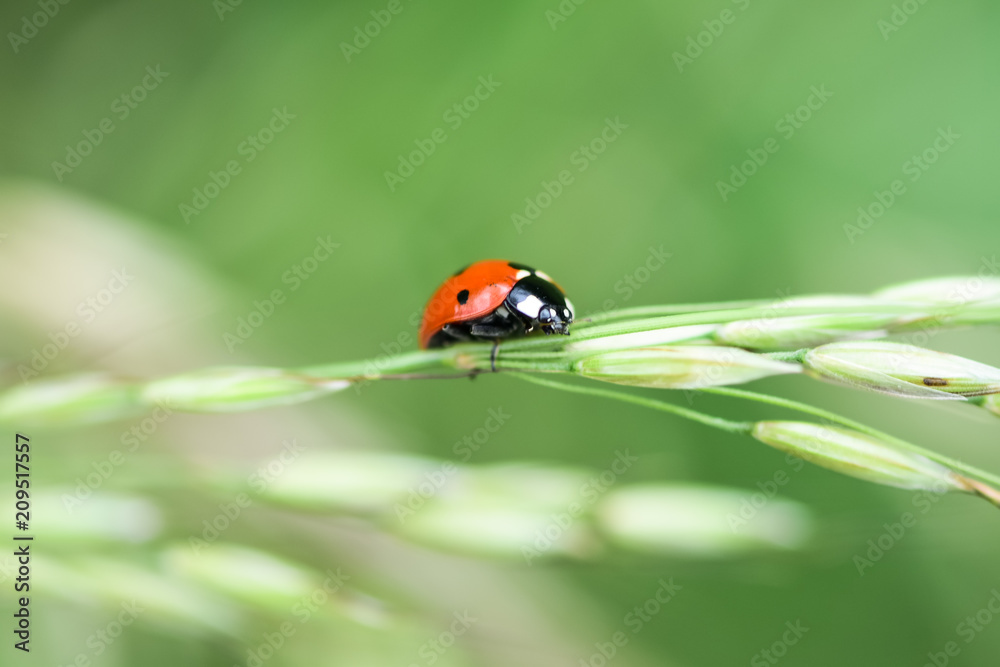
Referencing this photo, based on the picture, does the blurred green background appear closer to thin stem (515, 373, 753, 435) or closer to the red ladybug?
the red ladybug

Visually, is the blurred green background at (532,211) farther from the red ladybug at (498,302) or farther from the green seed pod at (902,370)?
the green seed pod at (902,370)

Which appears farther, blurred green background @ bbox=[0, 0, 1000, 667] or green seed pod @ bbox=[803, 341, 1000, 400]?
blurred green background @ bbox=[0, 0, 1000, 667]

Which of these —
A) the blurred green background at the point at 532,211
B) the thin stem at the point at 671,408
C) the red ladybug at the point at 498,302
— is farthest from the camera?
the blurred green background at the point at 532,211

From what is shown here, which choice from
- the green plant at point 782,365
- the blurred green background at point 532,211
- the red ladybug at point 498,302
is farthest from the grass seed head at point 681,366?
the blurred green background at point 532,211

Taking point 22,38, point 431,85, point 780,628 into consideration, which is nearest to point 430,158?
point 431,85

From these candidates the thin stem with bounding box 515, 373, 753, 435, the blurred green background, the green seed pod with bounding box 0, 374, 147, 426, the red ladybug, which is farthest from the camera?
the blurred green background

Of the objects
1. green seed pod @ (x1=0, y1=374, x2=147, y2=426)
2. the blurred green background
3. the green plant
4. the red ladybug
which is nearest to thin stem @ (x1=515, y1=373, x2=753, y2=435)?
the green plant

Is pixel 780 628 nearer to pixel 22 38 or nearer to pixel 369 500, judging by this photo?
pixel 369 500
